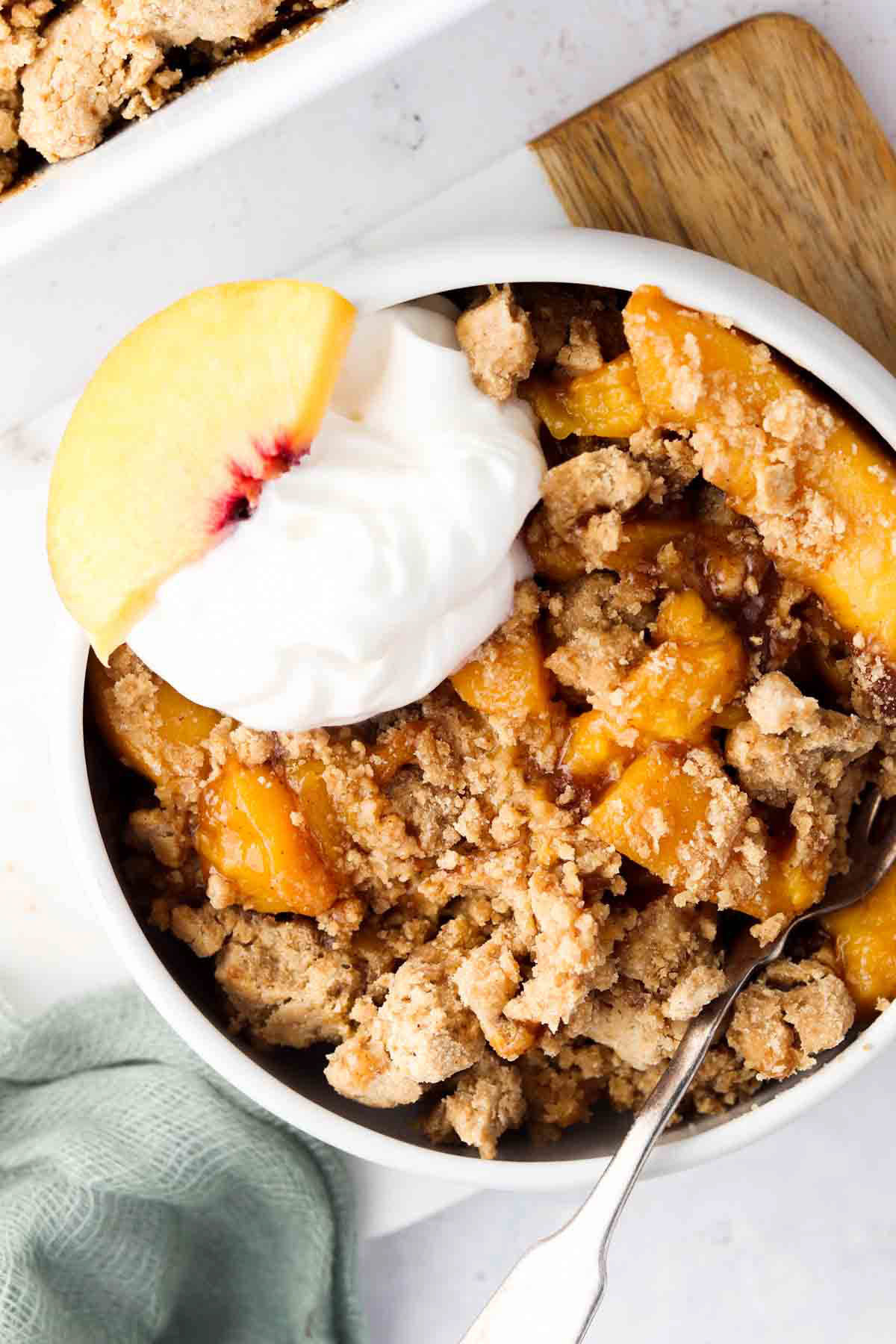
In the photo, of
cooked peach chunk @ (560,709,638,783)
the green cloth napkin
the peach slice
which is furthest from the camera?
the green cloth napkin

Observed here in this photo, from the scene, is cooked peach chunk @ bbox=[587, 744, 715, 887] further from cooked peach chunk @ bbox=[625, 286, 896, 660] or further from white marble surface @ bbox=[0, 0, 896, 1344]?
white marble surface @ bbox=[0, 0, 896, 1344]

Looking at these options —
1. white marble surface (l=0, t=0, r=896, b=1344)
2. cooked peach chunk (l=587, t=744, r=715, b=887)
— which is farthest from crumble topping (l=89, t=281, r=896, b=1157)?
white marble surface (l=0, t=0, r=896, b=1344)

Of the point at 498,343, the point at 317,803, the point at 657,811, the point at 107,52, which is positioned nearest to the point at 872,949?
the point at 657,811

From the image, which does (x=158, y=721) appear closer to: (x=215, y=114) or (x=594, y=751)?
(x=594, y=751)

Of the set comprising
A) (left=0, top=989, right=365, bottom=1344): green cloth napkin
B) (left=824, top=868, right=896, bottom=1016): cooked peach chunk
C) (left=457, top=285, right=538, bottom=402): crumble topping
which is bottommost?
(left=0, top=989, right=365, bottom=1344): green cloth napkin

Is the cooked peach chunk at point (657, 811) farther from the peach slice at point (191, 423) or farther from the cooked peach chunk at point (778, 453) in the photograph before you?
the peach slice at point (191, 423)

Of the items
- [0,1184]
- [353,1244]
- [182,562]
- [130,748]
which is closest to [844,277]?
[182,562]

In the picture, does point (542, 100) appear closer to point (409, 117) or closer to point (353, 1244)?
point (409, 117)

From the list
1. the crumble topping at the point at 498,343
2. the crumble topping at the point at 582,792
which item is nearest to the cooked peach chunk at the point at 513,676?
the crumble topping at the point at 582,792
